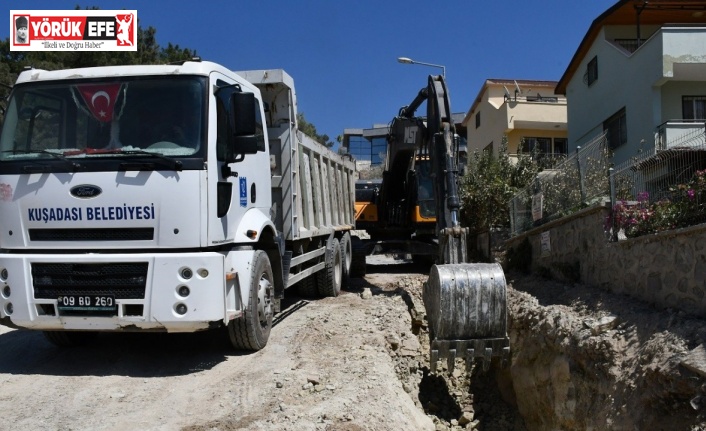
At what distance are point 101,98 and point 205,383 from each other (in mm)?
2918

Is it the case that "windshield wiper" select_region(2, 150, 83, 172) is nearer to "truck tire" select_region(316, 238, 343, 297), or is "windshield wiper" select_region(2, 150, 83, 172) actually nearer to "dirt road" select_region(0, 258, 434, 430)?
"dirt road" select_region(0, 258, 434, 430)

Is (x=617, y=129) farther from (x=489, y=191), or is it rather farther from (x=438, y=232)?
(x=438, y=232)

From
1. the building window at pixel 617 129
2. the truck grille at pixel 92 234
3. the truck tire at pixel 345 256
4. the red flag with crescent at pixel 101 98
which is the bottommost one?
the truck tire at pixel 345 256

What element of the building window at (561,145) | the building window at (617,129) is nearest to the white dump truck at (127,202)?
the building window at (617,129)

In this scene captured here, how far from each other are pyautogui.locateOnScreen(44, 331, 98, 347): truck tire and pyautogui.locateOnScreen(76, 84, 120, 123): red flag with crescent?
2.49 m

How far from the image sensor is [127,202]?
18.5ft

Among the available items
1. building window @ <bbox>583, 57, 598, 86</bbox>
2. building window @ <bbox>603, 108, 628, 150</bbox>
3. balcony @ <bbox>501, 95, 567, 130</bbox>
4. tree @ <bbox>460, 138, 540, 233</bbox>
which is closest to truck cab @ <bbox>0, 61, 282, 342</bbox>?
tree @ <bbox>460, 138, 540, 233</bbox>

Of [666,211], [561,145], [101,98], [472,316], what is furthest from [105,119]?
[561,145]

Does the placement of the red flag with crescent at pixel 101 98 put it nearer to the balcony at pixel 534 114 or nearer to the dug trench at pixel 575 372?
the dug trench at pixel 575 372

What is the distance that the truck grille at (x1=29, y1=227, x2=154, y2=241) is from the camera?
5.72m

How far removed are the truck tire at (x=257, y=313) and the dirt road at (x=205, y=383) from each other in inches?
6.7

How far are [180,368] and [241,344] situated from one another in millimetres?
669

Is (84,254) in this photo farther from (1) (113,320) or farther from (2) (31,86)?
(2) (31,86)

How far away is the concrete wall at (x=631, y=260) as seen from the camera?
6.68 meters
